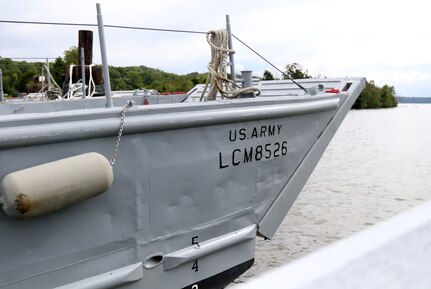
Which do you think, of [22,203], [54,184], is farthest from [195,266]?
[22,203]

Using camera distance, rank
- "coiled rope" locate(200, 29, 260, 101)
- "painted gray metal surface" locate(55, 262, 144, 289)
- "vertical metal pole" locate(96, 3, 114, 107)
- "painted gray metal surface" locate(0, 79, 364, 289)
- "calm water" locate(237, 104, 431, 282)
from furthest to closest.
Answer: "calm water" locate(237, 104, 431, 282) → "coiled rope" locate(200, 29, 260, 101) → "vertical metal pole" locate(96, 3, 114, 107) → "painted gray metal surface" locate(55, 262, 144, 289) → "painted gray metal surface" locate(0, 79, 364, 289)

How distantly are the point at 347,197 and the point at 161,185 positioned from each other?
9.30m

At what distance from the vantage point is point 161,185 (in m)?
3.76

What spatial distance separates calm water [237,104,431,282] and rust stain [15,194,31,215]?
283 centimetres

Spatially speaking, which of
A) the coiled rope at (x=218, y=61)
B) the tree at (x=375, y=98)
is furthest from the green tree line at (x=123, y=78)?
the tree at (x=375, y=98)

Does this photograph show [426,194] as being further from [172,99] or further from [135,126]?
[135,126]

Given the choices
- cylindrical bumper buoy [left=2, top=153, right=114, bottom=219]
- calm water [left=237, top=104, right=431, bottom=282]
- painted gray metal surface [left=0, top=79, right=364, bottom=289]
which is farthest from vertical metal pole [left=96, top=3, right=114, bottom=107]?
calm water [left=237, top=104, right=431, bottom=282]

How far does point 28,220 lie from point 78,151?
51cm

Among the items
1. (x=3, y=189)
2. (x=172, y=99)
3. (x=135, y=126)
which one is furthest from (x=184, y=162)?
(x=172, y=99)

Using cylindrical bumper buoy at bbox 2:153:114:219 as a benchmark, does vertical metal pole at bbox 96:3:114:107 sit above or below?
above

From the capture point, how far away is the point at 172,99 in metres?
7.46

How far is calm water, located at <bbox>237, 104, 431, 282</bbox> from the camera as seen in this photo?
27.0 ft

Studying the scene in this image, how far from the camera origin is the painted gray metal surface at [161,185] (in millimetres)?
3109

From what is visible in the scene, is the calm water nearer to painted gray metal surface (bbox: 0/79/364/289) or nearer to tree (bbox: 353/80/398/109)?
painted gray metal surface (bbox: 0/79/364/289)
